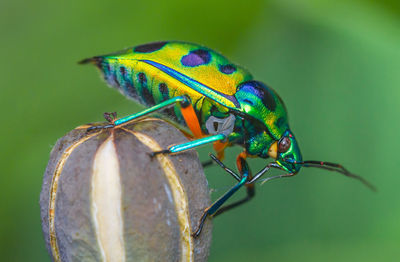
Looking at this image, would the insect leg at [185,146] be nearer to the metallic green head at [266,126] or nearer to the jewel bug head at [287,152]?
the metallic green head at [266,126]

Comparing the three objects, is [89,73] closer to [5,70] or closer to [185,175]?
[5,70]

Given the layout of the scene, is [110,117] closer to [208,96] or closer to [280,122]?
[208,96]

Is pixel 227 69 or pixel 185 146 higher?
pixel 227 69

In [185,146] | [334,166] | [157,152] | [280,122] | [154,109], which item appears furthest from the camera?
[334,166]

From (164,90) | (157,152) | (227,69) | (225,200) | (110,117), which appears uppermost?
(227,69)

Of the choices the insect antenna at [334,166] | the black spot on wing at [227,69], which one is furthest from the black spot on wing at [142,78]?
the insect antenna at [334,166]

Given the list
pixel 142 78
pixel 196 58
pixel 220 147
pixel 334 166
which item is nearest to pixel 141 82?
pixel 142 78
